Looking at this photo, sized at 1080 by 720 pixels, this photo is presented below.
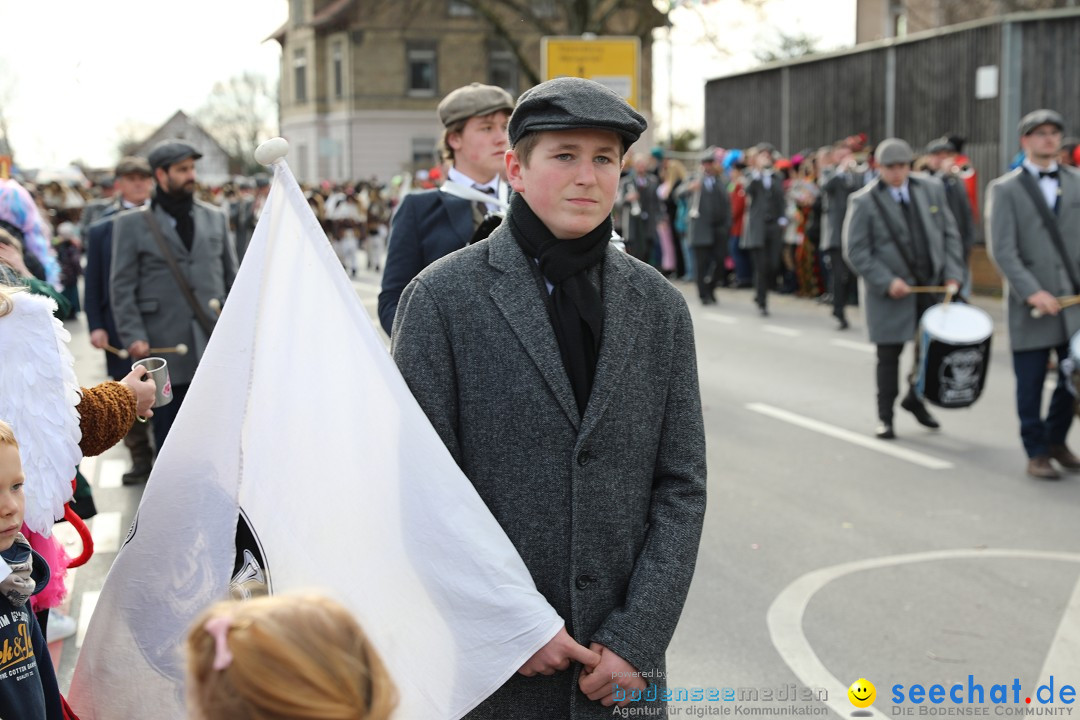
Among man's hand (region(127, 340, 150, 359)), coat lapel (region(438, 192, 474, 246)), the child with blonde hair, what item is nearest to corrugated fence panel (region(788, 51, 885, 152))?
man's hand (region(127, 340, 150, 359))

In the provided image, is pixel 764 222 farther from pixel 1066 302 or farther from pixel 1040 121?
pixel 1066 302

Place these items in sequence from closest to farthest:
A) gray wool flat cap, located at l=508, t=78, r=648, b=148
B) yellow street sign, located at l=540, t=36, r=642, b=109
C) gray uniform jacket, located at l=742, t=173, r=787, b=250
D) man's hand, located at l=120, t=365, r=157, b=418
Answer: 1. gray wool flat cap, located at l=508, t=78, r=648, b=148
2. man's hand, located at l=120, t=365, r=157, b=418
3. gray uniform jacket, located at l=742, t=173, r=787, b=250
4. yellow street sign, located at l=540, t=36, r=642, b=109

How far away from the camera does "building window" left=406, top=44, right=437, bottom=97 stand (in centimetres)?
5959

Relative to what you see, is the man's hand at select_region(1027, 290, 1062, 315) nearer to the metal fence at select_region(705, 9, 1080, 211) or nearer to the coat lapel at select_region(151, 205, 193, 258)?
the coat lapel at select_region(151, 205, 193, 258)

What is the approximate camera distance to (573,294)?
8.47 feet

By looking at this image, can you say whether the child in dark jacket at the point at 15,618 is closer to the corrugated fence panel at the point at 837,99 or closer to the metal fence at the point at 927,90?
the metal fence at the point at 927,90

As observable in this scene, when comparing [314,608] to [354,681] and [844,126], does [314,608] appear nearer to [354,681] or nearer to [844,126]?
[354,681]

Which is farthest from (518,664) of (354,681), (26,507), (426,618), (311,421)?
(26,507)

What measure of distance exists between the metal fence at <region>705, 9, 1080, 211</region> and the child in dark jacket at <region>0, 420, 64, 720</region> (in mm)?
18137

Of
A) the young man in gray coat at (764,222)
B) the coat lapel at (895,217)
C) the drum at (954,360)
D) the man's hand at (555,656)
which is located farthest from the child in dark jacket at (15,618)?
the young man in gray coat at (764,222)

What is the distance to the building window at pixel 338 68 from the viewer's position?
60812 millimetres

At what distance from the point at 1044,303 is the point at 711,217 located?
37.5 ft

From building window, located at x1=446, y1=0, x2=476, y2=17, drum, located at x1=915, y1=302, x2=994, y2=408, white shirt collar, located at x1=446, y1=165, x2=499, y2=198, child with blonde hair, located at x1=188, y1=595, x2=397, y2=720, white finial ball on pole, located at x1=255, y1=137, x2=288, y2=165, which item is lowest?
drum, located at x1=915, y1=302, x2=994, y2=408

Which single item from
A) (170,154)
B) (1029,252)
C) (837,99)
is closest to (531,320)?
(170,154)
